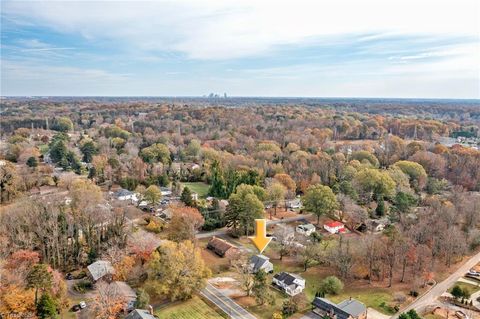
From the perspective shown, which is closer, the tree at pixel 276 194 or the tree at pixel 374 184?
the tree at pixel 276 194

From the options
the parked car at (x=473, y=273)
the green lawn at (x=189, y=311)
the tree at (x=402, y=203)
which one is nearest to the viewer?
the green lawn at (x=189, y=311)

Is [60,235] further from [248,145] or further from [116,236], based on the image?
[248,145]

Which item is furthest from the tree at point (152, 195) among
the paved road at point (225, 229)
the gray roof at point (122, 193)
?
the paved road at point (225, 229)

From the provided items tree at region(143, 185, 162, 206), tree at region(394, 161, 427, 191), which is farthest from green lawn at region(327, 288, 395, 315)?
tree at region(394, 161, 427, 191)

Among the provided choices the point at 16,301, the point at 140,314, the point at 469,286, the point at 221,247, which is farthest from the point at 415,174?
the point at 16,301

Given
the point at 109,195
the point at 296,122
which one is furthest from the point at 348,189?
the point at 296,122

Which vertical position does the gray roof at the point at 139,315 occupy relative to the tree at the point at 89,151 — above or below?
below

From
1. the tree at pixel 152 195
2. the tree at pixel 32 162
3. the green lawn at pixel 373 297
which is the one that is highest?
the tree at pixel 32 162

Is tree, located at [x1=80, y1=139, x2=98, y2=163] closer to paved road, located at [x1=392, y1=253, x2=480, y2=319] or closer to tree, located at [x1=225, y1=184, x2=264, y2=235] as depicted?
tree, located at [x1=225, y1=184, x2=264, y2=235]

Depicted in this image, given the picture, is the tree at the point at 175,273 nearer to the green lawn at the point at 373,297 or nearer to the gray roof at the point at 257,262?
the gray roof at the point at 257,262
